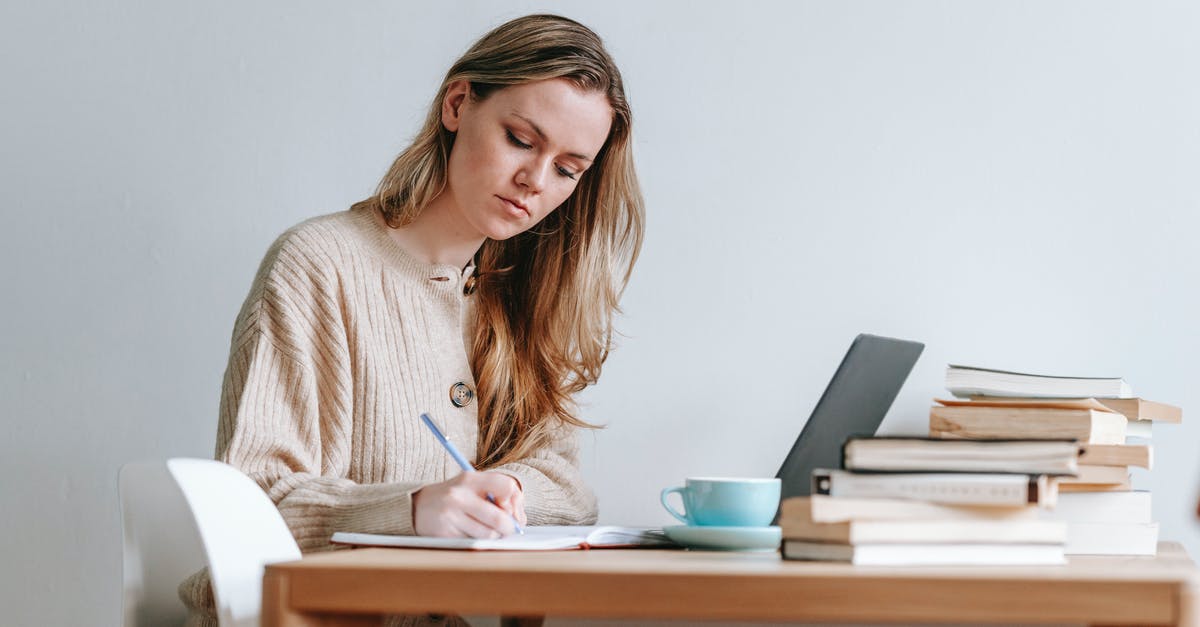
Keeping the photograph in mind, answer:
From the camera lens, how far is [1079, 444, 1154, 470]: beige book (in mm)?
1090

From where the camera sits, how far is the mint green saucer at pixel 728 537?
100cm

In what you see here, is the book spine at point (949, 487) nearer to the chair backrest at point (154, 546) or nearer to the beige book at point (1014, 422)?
the beige book at point (1014, 422)

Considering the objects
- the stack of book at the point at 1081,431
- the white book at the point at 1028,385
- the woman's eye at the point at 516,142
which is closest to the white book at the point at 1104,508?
the stack of book at the point at 1081,431

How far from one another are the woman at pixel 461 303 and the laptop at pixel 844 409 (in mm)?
303

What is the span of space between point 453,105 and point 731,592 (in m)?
0.94

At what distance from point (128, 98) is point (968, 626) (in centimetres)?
160

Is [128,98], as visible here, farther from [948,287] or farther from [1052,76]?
[1052,76]

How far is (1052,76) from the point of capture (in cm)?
174

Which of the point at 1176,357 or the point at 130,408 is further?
the point at 130,408

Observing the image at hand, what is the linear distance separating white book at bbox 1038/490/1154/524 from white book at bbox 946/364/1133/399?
0.68 feet

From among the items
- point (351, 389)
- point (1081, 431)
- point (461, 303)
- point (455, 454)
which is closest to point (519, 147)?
point (461, 303)

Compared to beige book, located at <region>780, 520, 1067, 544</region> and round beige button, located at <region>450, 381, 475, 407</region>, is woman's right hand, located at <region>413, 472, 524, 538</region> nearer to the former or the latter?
beige book, located at <region>780, 520, 1067, 544</region>

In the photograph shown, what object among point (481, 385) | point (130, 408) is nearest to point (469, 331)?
point (481, 385)

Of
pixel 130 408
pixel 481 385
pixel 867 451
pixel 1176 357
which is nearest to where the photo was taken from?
pixel 867 451
